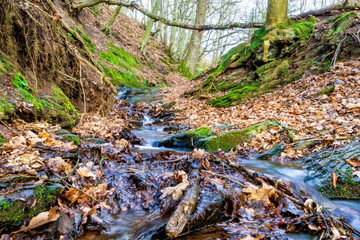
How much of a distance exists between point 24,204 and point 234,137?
423 cm

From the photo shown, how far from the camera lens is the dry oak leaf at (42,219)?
1.58 metres

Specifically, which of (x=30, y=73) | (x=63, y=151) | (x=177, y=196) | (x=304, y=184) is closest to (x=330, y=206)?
(x=304, y=184)

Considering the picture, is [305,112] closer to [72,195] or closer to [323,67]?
[323,67]

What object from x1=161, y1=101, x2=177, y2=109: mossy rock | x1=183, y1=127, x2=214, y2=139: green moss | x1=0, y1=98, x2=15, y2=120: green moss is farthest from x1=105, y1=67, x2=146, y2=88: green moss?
x1=0, y1=98, x2=15, y2=120: green moss

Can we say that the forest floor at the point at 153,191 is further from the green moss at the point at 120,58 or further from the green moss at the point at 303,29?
the green moss at the point at 120,58

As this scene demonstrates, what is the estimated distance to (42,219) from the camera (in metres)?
1.65

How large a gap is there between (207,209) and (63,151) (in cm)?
227

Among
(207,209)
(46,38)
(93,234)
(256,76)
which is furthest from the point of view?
(256,76)

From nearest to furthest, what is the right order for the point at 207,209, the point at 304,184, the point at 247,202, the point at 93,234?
the point at 93,234, the point at 207,209, the point at 247,202, the point at 304,184

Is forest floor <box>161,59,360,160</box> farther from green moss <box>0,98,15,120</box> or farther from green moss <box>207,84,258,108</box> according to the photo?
green moss <box>0,98,15,120</box>

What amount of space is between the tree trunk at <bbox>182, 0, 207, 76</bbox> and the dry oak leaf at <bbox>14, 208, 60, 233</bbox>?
56.5 feet

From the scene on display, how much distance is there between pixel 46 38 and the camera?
502 centimetres

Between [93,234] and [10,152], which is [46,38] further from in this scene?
[93,234]

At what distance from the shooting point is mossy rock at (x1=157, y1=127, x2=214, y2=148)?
547cm
